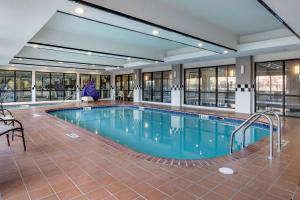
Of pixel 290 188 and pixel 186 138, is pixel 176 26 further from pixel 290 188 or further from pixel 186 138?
pixel 290 188

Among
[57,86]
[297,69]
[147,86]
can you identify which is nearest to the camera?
[297,69]

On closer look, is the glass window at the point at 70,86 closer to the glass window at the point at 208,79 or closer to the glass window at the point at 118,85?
the glass window at the point at 118,85

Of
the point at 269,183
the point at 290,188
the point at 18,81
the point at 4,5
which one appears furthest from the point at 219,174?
the point at 18,81

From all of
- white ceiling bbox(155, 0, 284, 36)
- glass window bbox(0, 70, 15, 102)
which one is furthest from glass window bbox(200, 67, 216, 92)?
glass window bbox(0, 70, 15, 102)

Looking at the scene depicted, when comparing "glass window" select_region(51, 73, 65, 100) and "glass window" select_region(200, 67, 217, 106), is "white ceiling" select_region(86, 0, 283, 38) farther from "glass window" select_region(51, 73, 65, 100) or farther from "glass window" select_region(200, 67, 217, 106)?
"glass window" select_region(51, 73, 65, 100)

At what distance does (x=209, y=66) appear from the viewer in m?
9.60

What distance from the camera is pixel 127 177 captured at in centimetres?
244

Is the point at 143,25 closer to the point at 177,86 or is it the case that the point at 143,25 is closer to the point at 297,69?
the point at 297,69

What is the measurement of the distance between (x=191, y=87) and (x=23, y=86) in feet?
36.0

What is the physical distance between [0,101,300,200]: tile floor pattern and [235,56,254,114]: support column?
16.0 ft

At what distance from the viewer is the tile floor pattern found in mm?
2055

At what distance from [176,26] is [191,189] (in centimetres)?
338

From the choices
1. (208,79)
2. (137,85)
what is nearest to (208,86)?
(208,79)

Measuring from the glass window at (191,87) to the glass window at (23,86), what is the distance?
412 inches
